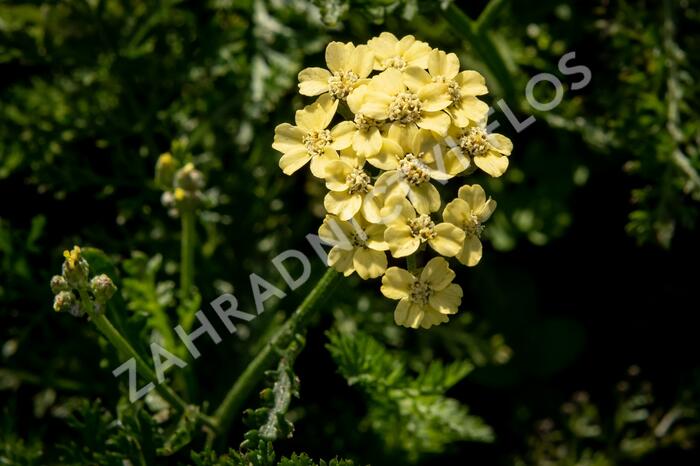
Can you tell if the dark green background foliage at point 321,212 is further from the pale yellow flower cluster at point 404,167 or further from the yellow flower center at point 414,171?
the yellow flower center at point 414,171

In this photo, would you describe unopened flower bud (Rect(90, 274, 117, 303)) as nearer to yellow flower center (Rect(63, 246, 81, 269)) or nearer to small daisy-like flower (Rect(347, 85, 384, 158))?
yellow flower center (Rect(63, 246, 81, 269))

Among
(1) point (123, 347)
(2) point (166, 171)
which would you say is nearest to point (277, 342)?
(1) point (123, 347)

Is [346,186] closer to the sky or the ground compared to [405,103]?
closer to the ground

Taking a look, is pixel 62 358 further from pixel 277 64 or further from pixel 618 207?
pixel 618 207

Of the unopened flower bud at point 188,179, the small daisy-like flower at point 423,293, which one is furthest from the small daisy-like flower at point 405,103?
the unopened flower bud at point 188,179

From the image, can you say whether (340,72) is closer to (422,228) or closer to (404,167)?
(404,167)

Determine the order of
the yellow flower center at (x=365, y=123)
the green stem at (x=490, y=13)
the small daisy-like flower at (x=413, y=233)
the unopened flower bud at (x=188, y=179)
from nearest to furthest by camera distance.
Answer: the small daisy-like flower at (x=413, y=233) → the yellow flower center at (x=365, y=123) → the unopened flower bud at (x=188, y=179) → the green stem at (x=490, y=13)
